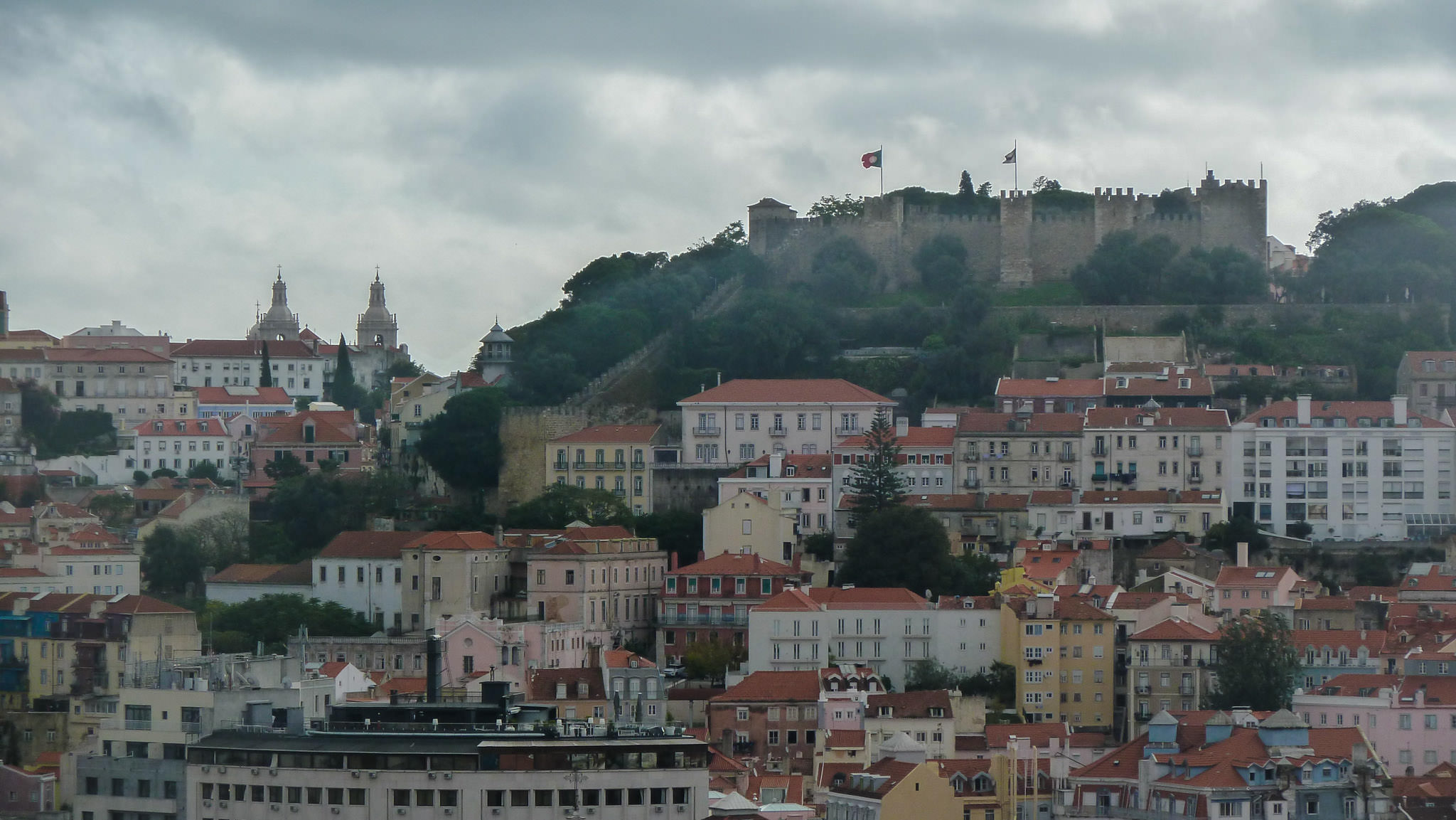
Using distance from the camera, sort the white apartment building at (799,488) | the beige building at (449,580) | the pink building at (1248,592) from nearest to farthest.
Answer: the pink building at (1248,592)
the beige building at (449,580)
the white apartment building at (799,488)

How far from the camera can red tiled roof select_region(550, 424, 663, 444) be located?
298 feet

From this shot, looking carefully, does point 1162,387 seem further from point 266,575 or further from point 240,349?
point 240,349

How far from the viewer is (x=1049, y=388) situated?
9206 cm

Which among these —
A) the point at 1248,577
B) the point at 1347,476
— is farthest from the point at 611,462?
the point at 1347,476

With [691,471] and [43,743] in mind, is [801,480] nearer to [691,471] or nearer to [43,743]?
[691,471]

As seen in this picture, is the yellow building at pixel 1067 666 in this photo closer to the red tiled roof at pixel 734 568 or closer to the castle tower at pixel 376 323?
the red tiled roof at pixel 734 568

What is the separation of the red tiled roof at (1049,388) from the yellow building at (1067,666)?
718 inches

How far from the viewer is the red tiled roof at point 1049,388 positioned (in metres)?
91.4

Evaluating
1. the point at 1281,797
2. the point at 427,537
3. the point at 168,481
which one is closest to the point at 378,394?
the point at 168,481

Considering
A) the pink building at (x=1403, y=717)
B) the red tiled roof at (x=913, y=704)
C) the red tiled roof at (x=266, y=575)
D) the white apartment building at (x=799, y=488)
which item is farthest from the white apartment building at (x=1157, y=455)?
the red tiled roof at (x=266, y=575)

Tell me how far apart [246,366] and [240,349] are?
1.40 meters

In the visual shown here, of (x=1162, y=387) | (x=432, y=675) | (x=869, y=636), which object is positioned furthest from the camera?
(x=1162, y=387)

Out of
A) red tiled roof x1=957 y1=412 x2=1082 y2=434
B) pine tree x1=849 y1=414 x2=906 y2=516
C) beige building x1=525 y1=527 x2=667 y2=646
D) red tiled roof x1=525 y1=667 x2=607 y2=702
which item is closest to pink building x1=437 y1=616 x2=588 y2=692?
red tiled roof x1=525 y1=667 x2=607 y2=702

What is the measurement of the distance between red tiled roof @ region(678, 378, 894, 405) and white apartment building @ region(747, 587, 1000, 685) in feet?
51.2
